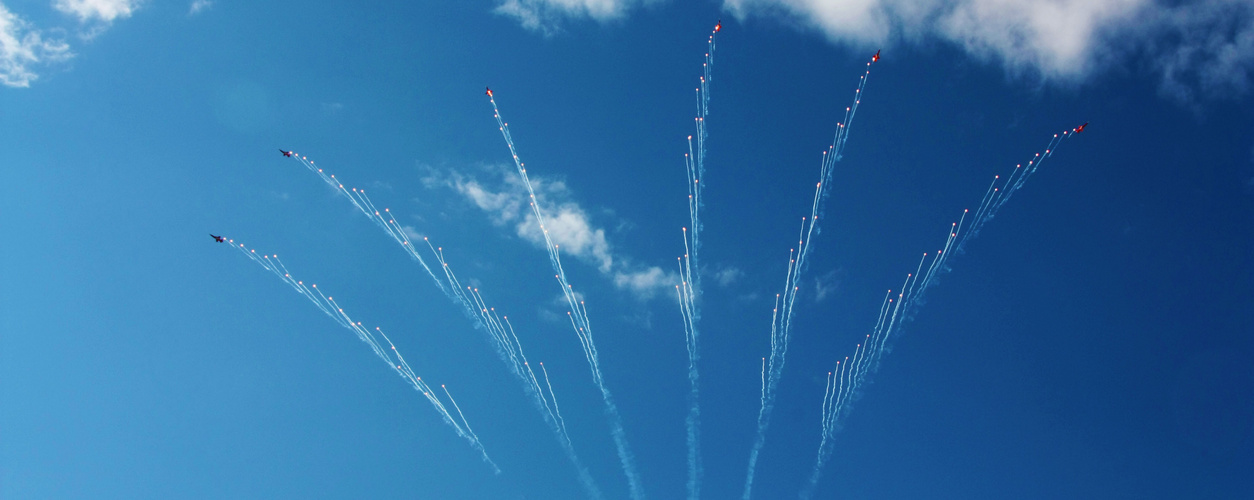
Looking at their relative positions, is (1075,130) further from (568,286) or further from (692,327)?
(568,286)

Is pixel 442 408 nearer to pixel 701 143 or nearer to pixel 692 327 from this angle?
pixel 692 327

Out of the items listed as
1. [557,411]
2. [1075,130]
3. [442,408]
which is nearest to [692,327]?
[557,411]

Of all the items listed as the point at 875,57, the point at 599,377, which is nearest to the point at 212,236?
the point at 599,377

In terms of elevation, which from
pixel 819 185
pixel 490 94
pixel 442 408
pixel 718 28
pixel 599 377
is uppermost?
pixel 718 28

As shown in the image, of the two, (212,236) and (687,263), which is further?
(212,236)

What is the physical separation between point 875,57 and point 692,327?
43352mm

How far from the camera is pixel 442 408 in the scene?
86.8 metres

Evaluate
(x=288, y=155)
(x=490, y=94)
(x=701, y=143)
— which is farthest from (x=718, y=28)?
(x=288, y=155)

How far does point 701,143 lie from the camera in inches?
3342

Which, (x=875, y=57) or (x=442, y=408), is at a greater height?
(x=875, y=57)

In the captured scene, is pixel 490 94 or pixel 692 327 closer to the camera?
pixel 692 327

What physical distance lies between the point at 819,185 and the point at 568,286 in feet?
112

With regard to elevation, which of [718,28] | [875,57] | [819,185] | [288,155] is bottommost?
[288,155]

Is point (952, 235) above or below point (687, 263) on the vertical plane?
above
